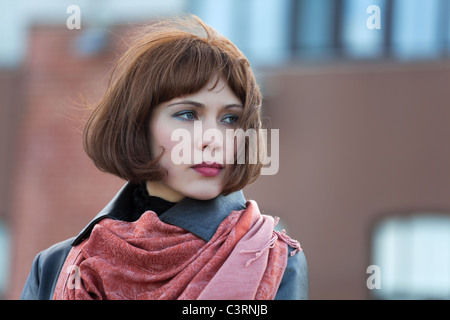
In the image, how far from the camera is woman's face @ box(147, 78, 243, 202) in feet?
5.85

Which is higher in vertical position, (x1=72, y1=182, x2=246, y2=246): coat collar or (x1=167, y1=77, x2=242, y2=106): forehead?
(x1=167, y1=77, x2=242, y2=106): forehead

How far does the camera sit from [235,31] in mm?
7043

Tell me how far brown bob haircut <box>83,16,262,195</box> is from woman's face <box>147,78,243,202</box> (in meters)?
0.02

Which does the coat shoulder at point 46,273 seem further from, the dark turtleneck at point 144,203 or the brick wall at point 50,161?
the brick wall at point 50,161

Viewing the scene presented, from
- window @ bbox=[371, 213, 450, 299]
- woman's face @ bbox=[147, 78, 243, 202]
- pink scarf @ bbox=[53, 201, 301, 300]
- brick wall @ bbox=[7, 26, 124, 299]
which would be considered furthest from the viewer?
brick wall @ bbox=[7, 26, 124, 299]

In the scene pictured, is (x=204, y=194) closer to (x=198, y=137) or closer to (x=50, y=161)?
(x=198, y=137)

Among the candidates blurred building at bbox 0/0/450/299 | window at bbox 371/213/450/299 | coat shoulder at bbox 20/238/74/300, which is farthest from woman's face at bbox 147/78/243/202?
window at bbox 371/213/450/299

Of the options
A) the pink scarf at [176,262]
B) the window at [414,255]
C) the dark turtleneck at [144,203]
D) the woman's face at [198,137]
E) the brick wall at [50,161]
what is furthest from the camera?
the brick wall at [50,161]

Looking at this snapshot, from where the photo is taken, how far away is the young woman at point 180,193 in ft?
5.66

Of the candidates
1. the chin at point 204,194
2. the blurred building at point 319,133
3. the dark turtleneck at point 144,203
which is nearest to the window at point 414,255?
the blurred building at point 319,133

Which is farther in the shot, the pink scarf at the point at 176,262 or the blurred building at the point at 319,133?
the blurred building at the point at 319,133

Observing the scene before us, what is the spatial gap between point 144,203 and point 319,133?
4803mm

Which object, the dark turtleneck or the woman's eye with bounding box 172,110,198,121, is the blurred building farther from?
the woman's eye with bounding box 172,110,198,121

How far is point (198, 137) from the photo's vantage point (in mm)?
1775
